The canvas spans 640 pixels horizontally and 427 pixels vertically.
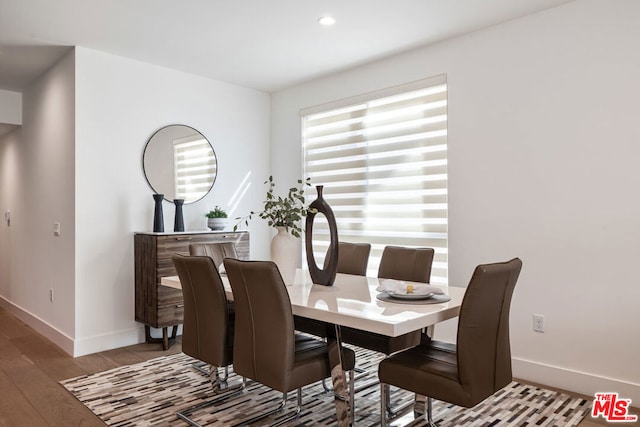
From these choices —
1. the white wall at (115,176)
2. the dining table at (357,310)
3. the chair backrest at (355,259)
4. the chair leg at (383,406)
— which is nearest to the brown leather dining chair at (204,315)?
the dining table at (357,310)

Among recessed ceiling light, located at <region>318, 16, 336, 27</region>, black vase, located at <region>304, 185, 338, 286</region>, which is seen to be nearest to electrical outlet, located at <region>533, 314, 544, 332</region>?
black vase, located at <region>304, 185, 338, 286</region>

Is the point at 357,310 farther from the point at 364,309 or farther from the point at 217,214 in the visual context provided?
the point at 217,214

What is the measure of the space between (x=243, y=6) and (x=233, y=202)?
90.8 inches

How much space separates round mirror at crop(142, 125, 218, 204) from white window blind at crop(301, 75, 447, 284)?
3.53ft

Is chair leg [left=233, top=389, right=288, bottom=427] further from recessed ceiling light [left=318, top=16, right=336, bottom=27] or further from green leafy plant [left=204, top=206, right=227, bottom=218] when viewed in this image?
recessed ceiling light [left=318, top=16, right=336, bottom=27]

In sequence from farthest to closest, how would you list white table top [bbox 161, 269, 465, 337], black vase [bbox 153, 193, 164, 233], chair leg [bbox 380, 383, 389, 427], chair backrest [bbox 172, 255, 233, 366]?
black vase [bbox 153, 193, 164, 233]
chair backrest [bbox 172, 255, 233, 366]
chair leg [bbox 380, 383, 389, 427]
white table top [bbox 161, 269, 465, 337]

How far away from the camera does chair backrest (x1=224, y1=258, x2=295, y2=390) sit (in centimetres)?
205

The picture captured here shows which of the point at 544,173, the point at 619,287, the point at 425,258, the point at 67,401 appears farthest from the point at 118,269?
the point at 619,287

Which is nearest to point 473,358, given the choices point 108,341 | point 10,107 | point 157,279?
point 157,279

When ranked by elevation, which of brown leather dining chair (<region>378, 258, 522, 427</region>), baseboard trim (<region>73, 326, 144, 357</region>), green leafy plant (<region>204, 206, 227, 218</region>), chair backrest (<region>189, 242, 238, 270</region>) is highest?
green leafy plant (<region>204, 206, 227, 218</region>)

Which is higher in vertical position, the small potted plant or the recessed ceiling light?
the recessed ceiling light

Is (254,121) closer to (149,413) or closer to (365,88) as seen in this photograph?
(365,88)

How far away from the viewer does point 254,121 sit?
519cm

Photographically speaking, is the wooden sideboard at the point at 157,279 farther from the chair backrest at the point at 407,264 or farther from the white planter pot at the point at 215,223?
the chair backrest at the point at 407,264
